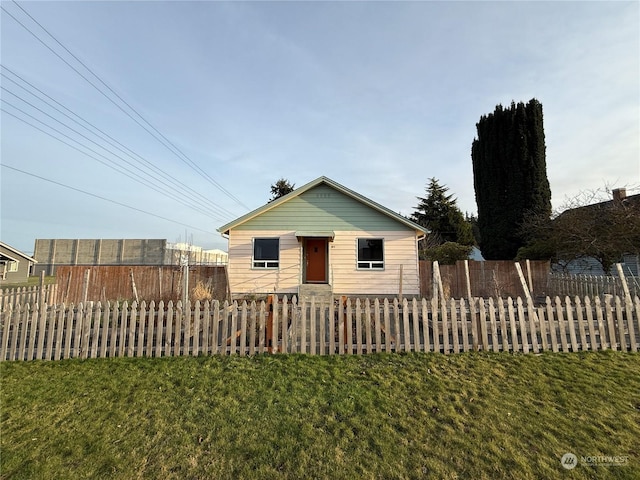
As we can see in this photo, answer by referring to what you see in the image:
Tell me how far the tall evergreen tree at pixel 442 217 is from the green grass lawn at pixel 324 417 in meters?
25.1

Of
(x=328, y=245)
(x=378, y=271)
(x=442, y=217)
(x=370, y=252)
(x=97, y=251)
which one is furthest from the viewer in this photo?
(x=97, y=251)

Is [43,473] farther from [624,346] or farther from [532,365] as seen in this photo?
[624,346]

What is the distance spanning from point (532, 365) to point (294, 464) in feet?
14.9

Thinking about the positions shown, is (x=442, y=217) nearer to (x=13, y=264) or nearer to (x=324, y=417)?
(x=324, y=417)

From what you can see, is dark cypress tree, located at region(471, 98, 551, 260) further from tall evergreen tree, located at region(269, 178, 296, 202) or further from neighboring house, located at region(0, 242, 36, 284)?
neighboring house, located at region(0, 242, 36, 284)

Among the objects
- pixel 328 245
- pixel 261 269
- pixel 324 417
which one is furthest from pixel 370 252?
pixel 324 417

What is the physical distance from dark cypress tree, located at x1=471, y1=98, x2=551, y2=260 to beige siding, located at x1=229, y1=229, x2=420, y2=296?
12.1 m

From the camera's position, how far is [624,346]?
19.6 ft

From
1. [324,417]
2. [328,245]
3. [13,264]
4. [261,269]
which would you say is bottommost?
[324,417]

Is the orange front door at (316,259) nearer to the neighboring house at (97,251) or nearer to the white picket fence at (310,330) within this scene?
the white picket fence at (310,330)

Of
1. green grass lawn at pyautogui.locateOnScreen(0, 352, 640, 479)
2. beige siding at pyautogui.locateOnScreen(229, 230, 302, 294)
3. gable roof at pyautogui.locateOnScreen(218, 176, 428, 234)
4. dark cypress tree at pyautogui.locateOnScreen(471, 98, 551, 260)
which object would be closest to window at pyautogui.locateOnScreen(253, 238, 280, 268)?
beige siding at pyautogui.locateOnScreen(229, 230, 302, 294)

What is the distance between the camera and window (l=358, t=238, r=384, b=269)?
13.9 metres

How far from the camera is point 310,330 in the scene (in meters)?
6.14

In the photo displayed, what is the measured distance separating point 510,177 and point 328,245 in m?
17.2
